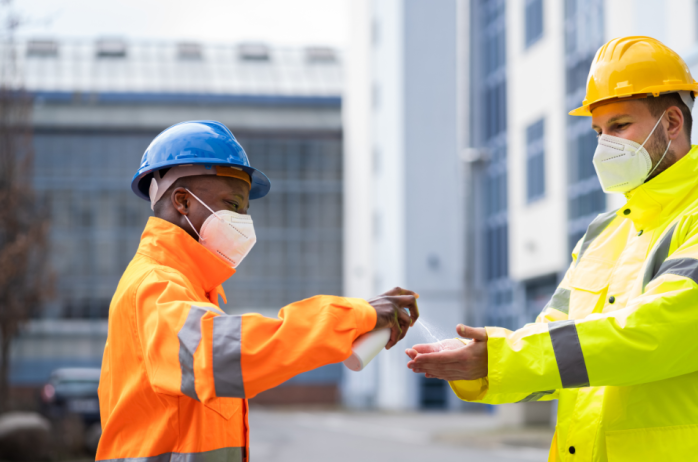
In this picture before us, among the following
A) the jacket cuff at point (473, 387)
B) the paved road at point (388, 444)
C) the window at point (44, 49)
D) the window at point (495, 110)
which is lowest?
the paved road at point (388, 444)

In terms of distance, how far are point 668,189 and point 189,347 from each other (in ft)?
5.38

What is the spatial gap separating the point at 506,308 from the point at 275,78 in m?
29.3

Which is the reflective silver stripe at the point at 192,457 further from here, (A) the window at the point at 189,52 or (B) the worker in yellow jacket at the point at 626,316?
(A) the window at the point at 189,52

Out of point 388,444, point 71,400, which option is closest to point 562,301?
point 71,400

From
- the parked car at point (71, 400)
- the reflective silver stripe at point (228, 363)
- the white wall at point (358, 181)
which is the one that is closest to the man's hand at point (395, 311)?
the reflective silver stripe at point (228, 363)

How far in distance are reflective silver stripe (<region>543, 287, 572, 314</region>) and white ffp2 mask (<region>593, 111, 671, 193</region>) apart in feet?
1.40

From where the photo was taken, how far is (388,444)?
62.1 ft

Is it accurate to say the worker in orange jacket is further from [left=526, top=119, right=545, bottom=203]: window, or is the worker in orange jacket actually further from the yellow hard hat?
[left=526, top=119, right=545, bottom=203]: window

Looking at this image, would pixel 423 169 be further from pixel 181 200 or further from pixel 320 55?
pixel 181 200

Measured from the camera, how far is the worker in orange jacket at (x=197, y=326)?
8.06ft

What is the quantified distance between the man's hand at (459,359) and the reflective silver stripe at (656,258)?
559mm

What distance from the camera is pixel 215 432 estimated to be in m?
2.74

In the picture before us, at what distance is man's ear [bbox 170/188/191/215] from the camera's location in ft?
10.2

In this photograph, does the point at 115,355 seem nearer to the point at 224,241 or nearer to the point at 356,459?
the point at 224,241
